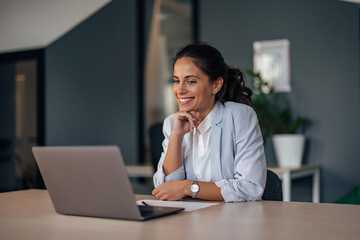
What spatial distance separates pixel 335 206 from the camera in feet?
5.11

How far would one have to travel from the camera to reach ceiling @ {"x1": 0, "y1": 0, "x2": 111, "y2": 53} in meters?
5.43

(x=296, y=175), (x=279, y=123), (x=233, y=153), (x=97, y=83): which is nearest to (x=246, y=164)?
(x=233, y=153)

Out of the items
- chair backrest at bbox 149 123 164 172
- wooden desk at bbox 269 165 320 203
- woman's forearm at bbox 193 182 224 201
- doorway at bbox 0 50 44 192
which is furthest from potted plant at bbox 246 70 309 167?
doorway at bbox 0 50 44 192

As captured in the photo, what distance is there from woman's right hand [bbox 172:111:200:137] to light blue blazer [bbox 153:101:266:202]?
0.06m

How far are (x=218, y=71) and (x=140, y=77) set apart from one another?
2.95 metres

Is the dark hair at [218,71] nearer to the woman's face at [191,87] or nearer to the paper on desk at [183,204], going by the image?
the woman's face at [191,87]

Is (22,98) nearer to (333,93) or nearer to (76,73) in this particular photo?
(76,73)

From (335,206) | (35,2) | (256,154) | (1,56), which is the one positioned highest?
(35,2)

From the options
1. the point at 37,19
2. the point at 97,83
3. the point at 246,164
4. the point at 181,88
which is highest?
the point at 37,19

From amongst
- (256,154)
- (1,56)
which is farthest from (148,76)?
(256,154)

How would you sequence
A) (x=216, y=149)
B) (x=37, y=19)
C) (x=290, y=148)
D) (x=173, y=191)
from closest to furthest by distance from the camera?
(x=173, y=191) < (x=216, y=149) < (x=290, y=148) < (x=37, y=19)

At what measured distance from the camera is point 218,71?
2.15 meters

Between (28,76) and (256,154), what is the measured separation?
4.44 m

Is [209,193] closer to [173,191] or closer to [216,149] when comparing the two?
[173,191]
